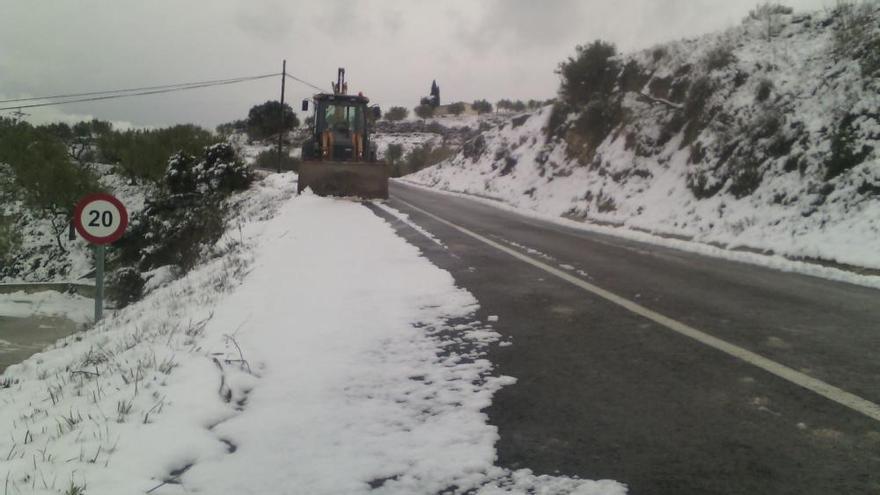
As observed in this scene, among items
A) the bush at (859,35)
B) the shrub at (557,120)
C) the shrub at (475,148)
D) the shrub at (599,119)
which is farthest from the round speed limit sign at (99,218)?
the shrub at (475,148)

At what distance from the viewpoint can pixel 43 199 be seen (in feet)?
99.1

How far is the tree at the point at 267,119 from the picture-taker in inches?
2576

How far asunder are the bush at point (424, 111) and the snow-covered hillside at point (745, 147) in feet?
198

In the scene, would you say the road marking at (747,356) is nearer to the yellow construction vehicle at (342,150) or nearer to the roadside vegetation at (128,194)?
the roadside vegetation at (128,194)

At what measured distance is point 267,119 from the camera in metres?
65.9

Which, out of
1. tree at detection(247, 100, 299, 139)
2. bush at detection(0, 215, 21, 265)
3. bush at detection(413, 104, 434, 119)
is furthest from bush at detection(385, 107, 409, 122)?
bush at detection(0, 215, 21, 265)

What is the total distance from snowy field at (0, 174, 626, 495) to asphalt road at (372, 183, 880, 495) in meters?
0.23

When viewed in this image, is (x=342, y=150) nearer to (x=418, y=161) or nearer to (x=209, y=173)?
(x=209, y=173)

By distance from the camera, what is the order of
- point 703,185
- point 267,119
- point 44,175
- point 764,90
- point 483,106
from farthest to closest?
point 483,106 → point 267,119 → point 44,175 → point 764,90 → point 703,185

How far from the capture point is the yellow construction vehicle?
686 inches

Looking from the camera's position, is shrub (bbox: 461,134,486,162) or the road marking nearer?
the road marking

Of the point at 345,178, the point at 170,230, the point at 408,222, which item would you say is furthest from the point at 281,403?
the point at 170,230

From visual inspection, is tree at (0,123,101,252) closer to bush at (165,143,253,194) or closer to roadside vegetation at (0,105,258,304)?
roadside vegetation at (0,105,258,304)

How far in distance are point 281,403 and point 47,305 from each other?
59.5ft
